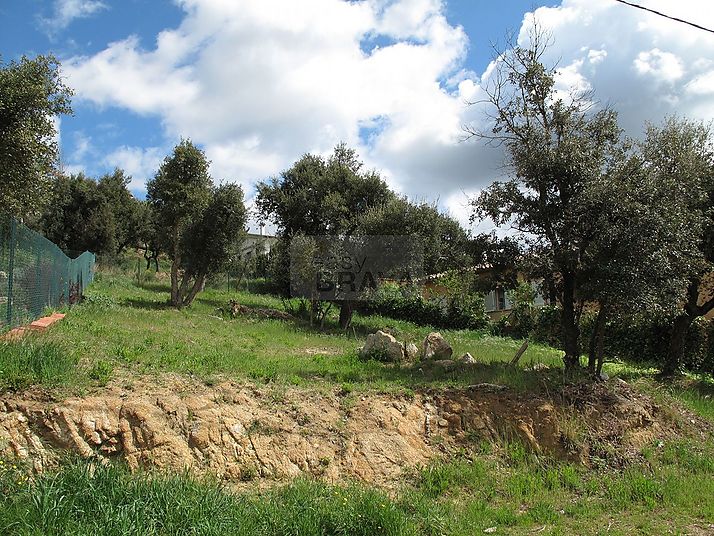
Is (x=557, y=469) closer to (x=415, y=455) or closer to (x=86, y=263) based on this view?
(x=415, y=455)

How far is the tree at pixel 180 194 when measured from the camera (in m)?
20.2

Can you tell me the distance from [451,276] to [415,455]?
1907 cm

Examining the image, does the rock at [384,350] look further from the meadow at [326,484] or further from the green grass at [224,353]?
the meadow at [326,484]

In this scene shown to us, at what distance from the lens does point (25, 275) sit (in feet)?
31.6

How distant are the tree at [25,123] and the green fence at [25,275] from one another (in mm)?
996

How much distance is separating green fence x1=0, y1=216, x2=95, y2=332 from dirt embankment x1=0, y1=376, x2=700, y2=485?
3.08 metres

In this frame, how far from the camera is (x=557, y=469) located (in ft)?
25.4

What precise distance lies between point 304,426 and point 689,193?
361 inches

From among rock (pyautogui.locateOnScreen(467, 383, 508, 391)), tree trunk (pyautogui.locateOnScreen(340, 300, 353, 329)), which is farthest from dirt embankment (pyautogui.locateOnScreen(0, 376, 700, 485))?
tree trunk (pyautogui.locateOnScreen(340, 300, 353, 329))

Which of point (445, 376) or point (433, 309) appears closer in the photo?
point (445, 376)

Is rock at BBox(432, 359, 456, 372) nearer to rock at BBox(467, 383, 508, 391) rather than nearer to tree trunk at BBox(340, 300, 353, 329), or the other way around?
rock at BBox(467, 383, 508, 391)

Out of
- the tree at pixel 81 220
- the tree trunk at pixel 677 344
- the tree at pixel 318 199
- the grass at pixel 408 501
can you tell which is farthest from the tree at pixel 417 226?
the tree at pixel 81 220

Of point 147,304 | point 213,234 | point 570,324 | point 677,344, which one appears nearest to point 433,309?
point 213,234

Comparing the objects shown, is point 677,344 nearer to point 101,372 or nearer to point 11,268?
point 101,372
